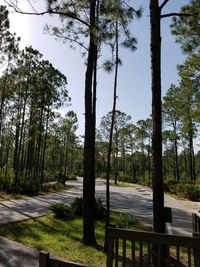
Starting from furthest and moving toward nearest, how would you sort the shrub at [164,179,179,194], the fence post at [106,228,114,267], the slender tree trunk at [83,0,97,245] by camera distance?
the shrub at [164,179,179,194]
the slender tree trunk at [83,0,97,245]
the fence post at [106,228,114,267]

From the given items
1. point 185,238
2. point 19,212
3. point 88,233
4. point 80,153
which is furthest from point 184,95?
point 80,153

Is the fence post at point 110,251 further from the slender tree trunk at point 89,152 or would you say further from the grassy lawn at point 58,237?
the slender tree trunk at point 89,152

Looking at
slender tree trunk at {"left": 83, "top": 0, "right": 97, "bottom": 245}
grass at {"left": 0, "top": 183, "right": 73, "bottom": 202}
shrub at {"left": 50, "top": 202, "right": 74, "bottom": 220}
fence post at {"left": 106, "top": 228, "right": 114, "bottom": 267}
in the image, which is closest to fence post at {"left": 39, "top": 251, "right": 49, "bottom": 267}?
fence post at {"left": 106, "top": 228, "right": 114, "bottom": 267}

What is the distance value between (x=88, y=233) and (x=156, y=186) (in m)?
3.23

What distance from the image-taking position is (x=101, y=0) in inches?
370

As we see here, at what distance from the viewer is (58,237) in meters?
9.21

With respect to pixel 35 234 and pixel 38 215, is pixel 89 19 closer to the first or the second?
pixel 35 234

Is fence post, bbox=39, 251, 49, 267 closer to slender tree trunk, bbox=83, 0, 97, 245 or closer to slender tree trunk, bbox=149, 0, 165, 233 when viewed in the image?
slender tree trunk, bbox=149, 0, 165, 233

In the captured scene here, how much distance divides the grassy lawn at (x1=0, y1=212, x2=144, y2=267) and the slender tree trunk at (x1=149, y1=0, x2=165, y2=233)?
1.74 metres

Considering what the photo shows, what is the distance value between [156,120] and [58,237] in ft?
15.4

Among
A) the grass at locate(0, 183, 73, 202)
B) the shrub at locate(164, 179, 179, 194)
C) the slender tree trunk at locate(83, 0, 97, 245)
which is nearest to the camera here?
the slender tree trunk at locate(83, 0, 97, 245)

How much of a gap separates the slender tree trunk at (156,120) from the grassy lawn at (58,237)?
5.71ft

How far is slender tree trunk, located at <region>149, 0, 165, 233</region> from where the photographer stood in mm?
6312

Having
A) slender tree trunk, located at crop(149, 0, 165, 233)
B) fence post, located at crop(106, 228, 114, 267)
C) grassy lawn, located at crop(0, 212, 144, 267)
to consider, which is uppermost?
slender tree trunk, located at crop(149, 0, 165, 233)
